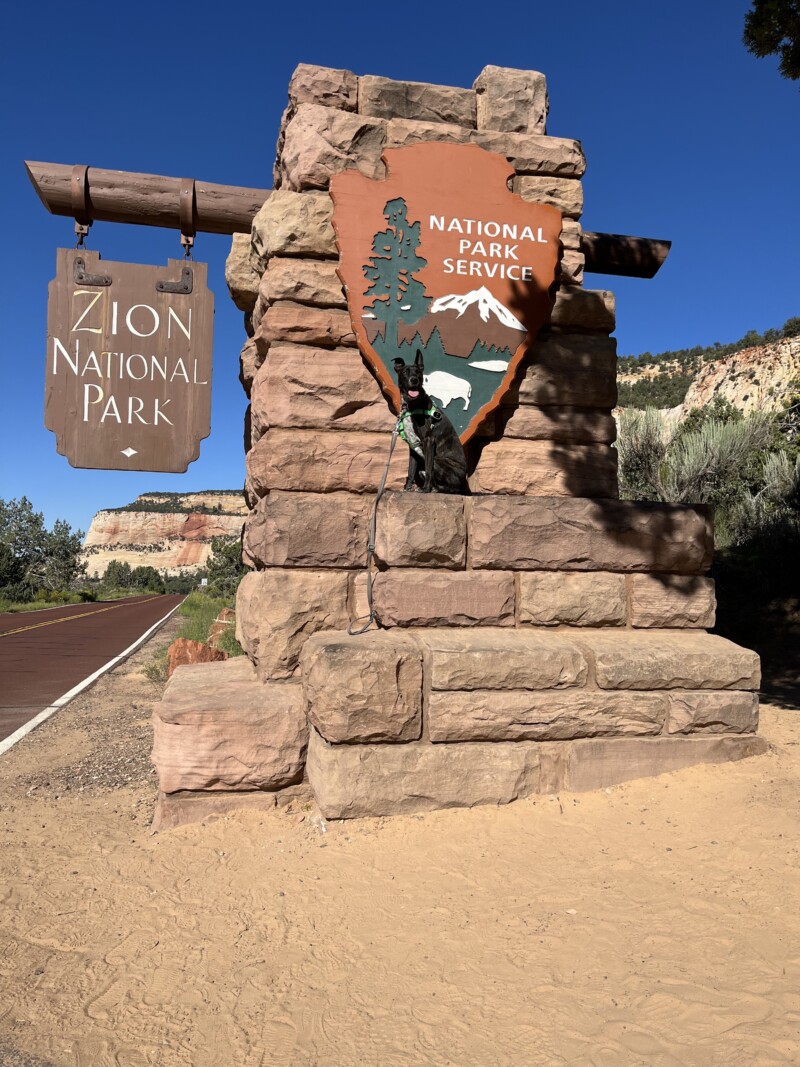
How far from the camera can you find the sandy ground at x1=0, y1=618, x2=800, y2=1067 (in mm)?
2049

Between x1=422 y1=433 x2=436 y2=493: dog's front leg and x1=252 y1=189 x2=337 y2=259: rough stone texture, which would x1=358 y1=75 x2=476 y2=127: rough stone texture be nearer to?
x1=252 y1=189 x2=337 y2=259: rough stone texture

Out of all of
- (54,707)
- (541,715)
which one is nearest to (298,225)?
(541,715)

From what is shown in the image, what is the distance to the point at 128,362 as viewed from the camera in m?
4.91

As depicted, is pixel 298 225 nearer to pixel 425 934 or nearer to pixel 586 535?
pixel 586 535

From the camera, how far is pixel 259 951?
2.54 meters

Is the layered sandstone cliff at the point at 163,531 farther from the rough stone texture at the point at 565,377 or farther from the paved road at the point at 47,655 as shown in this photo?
the rough stone texture at the point at 565,377

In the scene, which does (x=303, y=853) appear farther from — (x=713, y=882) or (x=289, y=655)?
(x=713, y=882)

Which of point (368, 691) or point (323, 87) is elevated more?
point (323, 87)

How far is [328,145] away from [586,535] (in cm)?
287

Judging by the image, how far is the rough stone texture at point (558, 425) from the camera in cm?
448

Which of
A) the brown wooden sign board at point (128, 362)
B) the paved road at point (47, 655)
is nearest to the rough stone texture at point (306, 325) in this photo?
the brown wooden sign board at point (128, 362)

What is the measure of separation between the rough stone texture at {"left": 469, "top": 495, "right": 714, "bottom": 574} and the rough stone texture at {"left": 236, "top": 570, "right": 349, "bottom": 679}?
859 mm

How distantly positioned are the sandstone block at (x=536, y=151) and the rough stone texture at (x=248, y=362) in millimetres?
2046

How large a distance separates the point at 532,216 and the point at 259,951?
4279 mm
